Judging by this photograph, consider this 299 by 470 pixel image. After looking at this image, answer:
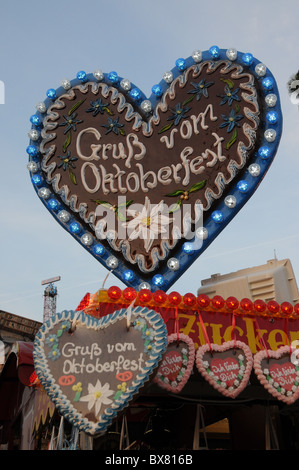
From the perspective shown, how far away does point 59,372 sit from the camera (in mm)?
7867

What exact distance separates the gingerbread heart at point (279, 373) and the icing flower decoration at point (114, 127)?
6.17m

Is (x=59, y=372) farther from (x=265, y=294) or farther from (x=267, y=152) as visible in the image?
(x=267, y=152)

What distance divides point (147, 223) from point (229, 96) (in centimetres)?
325

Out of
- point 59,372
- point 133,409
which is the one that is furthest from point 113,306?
point 133,409

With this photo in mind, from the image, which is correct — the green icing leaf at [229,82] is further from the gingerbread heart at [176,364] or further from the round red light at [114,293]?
the gingerbread heart at [176,364]

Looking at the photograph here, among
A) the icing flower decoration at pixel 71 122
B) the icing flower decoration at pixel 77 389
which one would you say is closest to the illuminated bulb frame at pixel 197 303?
the icing flower decoration at pixel 77 389

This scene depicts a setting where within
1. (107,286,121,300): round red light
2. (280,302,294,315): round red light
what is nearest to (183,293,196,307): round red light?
(107,286,121,300): round red light

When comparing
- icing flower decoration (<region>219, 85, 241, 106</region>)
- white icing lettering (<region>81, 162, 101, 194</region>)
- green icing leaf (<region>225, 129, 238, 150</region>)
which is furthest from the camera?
white icing lettering (<region>81, 162, 101, 194</region>)

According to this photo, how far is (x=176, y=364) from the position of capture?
8445mm

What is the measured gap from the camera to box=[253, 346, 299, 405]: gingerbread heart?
8.77 m

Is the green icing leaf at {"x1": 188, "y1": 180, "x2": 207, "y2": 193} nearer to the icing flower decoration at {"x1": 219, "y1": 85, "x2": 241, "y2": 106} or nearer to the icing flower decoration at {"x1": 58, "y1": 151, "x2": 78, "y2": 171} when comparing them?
the icing flower decoration at {"x1": 219, "y1": 85, "x2": 241, "y2": 106}

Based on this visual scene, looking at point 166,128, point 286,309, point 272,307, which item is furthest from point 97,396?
point 166,128

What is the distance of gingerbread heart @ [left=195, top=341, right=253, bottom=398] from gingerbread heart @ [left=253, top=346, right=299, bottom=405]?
0.73ft
